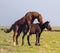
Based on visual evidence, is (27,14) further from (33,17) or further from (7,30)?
(7,30)

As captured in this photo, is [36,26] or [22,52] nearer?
[22,52]

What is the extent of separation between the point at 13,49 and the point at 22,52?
828 mm

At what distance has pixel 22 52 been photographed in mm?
17828

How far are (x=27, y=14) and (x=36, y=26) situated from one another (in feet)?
4.41

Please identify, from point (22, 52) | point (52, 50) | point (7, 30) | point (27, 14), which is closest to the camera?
point (22, 52)

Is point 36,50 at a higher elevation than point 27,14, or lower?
lower

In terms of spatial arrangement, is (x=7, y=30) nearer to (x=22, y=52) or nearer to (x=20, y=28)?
(x=20, y=28)

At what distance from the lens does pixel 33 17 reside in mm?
20797

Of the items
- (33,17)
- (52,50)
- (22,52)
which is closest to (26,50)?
(22,52)

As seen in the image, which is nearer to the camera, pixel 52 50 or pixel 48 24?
pixel 52 50

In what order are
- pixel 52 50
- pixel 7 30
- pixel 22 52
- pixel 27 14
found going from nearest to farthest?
pixel 22 52 < pixel 52 50 < pixel 27 14 < pixel 7 30

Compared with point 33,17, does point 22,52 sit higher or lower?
lower

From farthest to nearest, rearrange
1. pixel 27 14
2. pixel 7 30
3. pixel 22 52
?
pixel 7 30 < pixel 27 14 < pixel 22 52

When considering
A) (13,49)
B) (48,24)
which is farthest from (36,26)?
(13,49)
